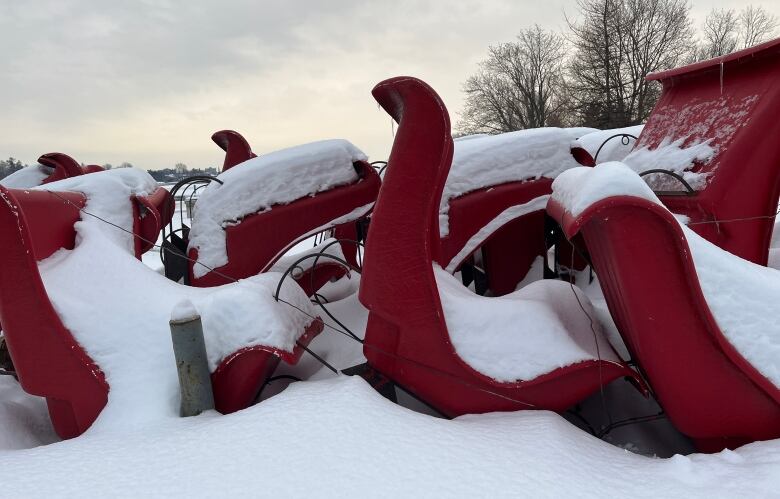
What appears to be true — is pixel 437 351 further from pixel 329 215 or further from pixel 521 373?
pixel 329 215

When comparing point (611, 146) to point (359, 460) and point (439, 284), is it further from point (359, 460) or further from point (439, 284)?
point (359, 460)

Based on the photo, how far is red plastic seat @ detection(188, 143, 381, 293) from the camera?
3.64m

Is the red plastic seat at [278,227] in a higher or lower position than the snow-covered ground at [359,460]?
higher

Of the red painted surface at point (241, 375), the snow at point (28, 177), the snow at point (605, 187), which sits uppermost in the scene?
the snow at point (28, 177)

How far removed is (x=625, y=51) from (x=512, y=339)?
81.9ft

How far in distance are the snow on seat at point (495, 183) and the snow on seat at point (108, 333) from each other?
1401 millimetres

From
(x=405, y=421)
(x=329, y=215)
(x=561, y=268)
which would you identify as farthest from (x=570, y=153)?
(x=405, y=421)

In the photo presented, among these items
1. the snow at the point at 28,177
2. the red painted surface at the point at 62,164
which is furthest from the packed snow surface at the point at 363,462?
the snow at the point at 28,177

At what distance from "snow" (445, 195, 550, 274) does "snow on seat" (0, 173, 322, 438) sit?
1311mm

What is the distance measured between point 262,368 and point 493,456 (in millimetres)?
1281

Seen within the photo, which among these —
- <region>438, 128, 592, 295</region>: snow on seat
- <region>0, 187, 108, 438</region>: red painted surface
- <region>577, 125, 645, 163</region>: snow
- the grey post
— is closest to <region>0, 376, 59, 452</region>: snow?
<region>0, 187, 108, 438</region>: red painted surface

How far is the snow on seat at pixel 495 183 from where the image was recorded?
12.2ft

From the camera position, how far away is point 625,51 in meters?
22.9

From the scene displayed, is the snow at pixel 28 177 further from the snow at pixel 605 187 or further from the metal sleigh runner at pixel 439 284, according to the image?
the snow at pixel 605 187
